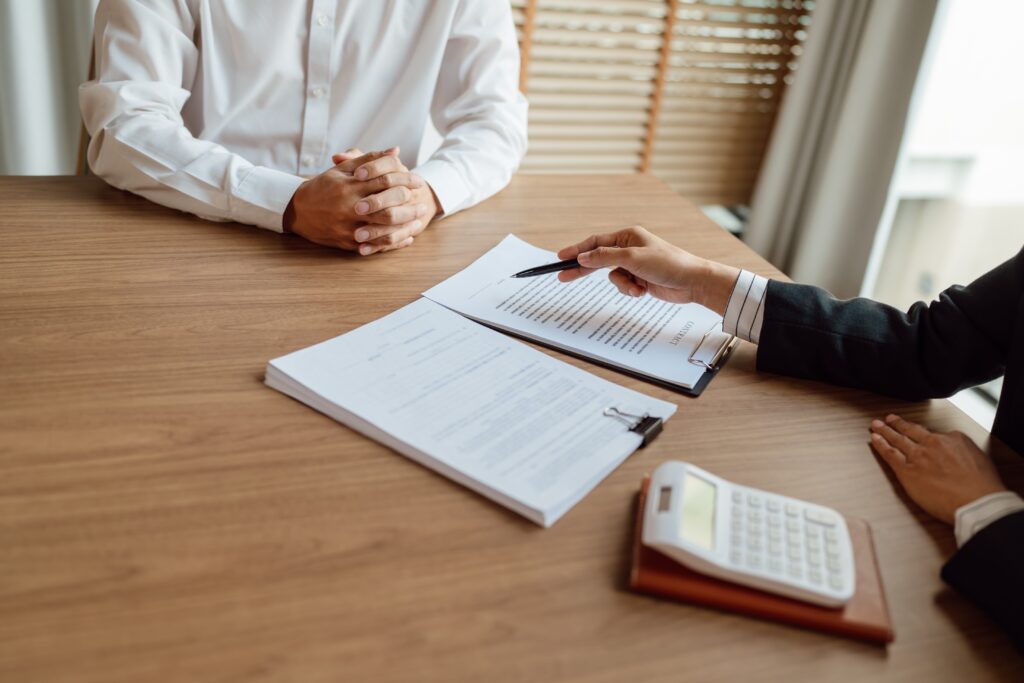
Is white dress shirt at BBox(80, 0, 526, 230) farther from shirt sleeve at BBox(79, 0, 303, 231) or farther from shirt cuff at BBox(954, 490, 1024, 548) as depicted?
shirt cuff at BBox(954, 490, 1024, 548)

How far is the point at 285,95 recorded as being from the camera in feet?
Result: 4.71

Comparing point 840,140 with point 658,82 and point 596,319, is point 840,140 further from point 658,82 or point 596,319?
point 596,319

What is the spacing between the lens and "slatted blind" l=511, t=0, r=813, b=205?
2430 millimetres

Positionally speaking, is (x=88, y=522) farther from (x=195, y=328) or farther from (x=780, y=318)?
(x=780, y=318)

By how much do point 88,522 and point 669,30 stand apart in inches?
92.0

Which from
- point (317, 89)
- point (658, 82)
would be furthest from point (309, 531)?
point (658, 82)

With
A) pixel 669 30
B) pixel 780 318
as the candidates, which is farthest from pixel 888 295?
pixel 780 318

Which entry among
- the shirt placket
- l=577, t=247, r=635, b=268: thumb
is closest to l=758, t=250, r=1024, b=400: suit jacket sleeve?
l=577, t=247, r=635, b=268: thumb

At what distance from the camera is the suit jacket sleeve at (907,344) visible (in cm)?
90

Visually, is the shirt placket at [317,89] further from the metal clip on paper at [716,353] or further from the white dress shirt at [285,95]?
the metal clip on paper at [716,353]

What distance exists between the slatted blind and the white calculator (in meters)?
1.98

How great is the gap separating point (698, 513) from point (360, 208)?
2.20 feet

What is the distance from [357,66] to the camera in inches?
57.4

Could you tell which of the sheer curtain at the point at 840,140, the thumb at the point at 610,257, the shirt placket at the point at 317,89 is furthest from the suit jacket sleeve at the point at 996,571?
the sheer curtain at the point at 840,140
